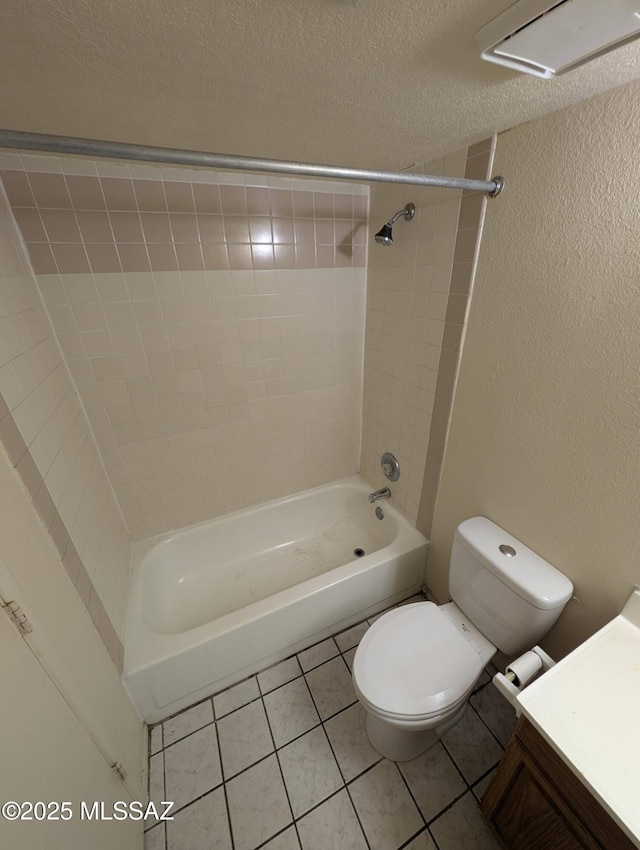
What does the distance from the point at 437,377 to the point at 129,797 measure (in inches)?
66.7

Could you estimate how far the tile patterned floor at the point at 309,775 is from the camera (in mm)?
1025

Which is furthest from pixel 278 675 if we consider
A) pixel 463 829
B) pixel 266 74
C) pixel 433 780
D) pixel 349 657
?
pixel 266 74

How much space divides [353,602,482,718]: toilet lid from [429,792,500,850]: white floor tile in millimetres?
400

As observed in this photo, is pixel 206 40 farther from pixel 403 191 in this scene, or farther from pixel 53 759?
pixel 53 759

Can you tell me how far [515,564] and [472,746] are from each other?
750mm

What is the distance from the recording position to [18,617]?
0.62 m

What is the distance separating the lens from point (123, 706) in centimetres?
111

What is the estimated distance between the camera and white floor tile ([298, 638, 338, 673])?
57.9 inches

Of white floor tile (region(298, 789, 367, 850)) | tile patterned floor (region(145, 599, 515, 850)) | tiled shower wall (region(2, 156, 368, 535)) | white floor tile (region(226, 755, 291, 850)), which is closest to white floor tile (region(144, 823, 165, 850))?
tile patterned floor (region(145, 599, 515, 850))

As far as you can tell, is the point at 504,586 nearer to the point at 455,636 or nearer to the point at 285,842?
the point at 455,636

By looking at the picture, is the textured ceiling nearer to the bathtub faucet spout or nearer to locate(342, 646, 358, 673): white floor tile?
the bathtub faucet spout

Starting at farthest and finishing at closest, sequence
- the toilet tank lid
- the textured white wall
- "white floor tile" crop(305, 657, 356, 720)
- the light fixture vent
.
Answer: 1. "white floor tile" crop(305, 657, 356, 720)
2. the toilet tank lid
3. the textured white wall
4. the light fixture vent

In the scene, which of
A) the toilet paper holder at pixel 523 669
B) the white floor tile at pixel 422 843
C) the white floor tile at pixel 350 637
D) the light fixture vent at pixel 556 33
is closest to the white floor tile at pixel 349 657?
the white floor tile at pixel 350 637

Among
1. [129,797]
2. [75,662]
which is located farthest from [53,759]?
[129,797]
